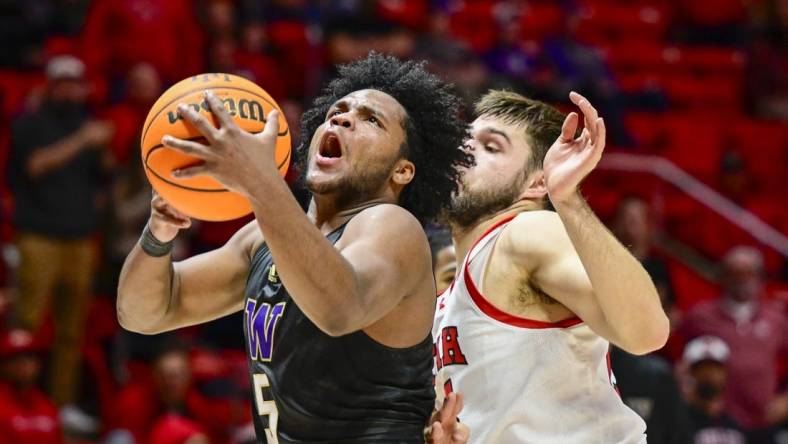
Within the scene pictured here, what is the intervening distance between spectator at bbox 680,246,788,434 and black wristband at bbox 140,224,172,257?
23.4 ft

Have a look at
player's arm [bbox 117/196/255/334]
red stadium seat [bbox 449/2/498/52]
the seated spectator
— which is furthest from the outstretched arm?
red stadium seat [bbox 449/2/498/52]

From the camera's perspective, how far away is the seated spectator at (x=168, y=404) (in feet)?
28.2

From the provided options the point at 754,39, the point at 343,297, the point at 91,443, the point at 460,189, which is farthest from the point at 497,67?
the point at 343,297

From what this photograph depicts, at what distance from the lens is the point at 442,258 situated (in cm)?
573

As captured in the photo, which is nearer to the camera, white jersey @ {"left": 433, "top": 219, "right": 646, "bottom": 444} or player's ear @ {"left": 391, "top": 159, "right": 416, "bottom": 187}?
player's ear @ {"left": 391, "top": 159, "right": 416, "bottom": 187}

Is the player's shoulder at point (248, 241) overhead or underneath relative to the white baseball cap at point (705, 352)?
overhead

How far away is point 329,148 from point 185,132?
628 mm

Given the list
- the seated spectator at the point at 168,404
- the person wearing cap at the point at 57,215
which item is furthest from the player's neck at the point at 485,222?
the person wearing cap at the point at 57,215

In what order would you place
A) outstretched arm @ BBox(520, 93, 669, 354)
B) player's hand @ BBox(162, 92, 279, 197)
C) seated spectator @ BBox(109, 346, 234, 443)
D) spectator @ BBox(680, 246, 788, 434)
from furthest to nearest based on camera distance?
1. spectator @ BBox(680, 246, 788, 434)
2. seated spectator @ BBox(109, 346, 234, 443)
3. outstretched arm @ BBox(520, 93, 669, 354)
4. player's hand @ BBox(162, 92, 279, 197)

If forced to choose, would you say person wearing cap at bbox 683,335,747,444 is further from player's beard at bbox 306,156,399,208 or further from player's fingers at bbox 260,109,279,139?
player's fingers at bbox 260,109,279,139

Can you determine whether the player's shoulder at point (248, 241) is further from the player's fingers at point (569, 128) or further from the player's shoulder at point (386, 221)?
the player's fingers at point (569, 128)

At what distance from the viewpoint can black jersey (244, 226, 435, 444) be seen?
3.65m

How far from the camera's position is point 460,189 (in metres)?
4.69

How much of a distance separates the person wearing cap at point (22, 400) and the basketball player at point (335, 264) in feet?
14.7
